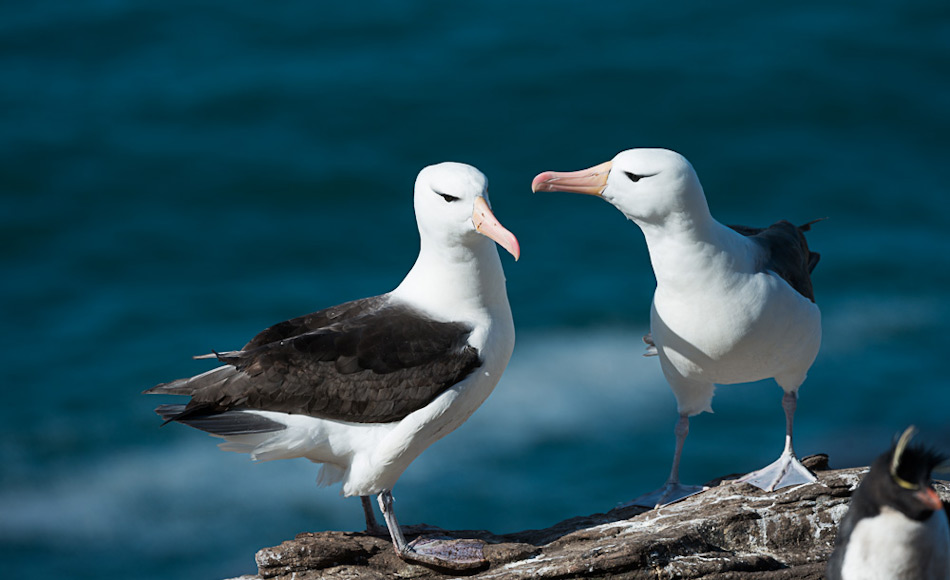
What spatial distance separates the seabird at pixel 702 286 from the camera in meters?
7.36

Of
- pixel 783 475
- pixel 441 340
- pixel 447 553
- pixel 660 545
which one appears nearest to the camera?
pixel 660 545

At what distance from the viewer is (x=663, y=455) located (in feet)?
56.7

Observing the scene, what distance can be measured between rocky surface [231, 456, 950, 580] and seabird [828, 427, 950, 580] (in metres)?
1.22

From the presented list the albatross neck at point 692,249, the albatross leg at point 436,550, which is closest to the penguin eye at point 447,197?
the albatross neck at point 692,249

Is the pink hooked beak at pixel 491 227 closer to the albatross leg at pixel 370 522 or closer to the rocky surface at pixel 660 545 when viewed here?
the rocky surface at pixel 660 545

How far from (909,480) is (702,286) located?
2031 mm

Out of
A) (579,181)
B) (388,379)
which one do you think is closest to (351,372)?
(388,379)

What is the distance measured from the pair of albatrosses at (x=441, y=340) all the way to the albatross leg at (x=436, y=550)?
0.04ft

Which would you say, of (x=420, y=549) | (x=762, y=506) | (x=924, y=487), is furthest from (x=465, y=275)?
(x=924, y=487)

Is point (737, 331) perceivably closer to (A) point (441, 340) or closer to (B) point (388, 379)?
(A) point (441, 340)

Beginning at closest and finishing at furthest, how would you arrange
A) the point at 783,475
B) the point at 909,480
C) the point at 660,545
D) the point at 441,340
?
the point at 909,480, the point at 660,545, the point at 441,340, the point at 783,475

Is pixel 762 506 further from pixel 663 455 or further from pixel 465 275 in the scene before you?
pixel 663 455

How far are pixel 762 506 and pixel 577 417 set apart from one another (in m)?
10.2

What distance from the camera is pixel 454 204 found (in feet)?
23.7
